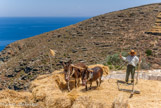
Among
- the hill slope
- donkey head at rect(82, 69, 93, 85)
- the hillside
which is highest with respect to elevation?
donkey head at rect(82, 69, 93, 85)

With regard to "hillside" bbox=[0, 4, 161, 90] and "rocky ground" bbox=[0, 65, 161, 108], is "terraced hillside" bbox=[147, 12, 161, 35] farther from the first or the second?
"rocky ground" bbox=[0, 65, 161, 108]

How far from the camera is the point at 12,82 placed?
37062 millimetres

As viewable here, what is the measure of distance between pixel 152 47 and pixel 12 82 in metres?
32.1

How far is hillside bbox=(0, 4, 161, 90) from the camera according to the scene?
38.2 m

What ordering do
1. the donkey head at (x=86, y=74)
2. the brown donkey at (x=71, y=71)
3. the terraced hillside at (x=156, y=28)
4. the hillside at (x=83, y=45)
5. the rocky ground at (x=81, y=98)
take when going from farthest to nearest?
the terraced hillside at (x=156, y=28) < the hillside at (x=83, y=45) < the brown donkey at (x=71, y=71) < the donkey head at (x=86, y=74) < the rocky ground at (x=81, y=98)

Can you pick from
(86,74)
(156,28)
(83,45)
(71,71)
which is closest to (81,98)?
(86,74)

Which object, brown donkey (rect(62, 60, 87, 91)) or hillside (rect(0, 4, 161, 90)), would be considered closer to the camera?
brown donkey (rect(62, 60, 87, 91))

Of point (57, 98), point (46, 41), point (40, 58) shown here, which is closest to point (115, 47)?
point (40, 58)

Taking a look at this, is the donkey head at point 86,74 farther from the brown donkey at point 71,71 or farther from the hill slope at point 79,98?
the hill slope at point 79,98

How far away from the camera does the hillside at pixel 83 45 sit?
38.2m

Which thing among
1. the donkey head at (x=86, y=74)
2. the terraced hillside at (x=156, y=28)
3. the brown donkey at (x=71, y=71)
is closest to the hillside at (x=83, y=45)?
the terraced hillside at (x=156, y=28)

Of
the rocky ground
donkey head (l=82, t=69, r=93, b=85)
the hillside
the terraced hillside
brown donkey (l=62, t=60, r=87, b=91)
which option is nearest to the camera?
the rocky ground

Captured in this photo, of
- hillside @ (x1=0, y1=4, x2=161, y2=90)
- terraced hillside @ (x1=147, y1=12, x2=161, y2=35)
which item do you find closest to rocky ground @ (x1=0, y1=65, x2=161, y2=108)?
hillside @ (x1=0, y1=4, x2=161, y2=90)

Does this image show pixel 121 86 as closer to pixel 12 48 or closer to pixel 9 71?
pixel 9 71
